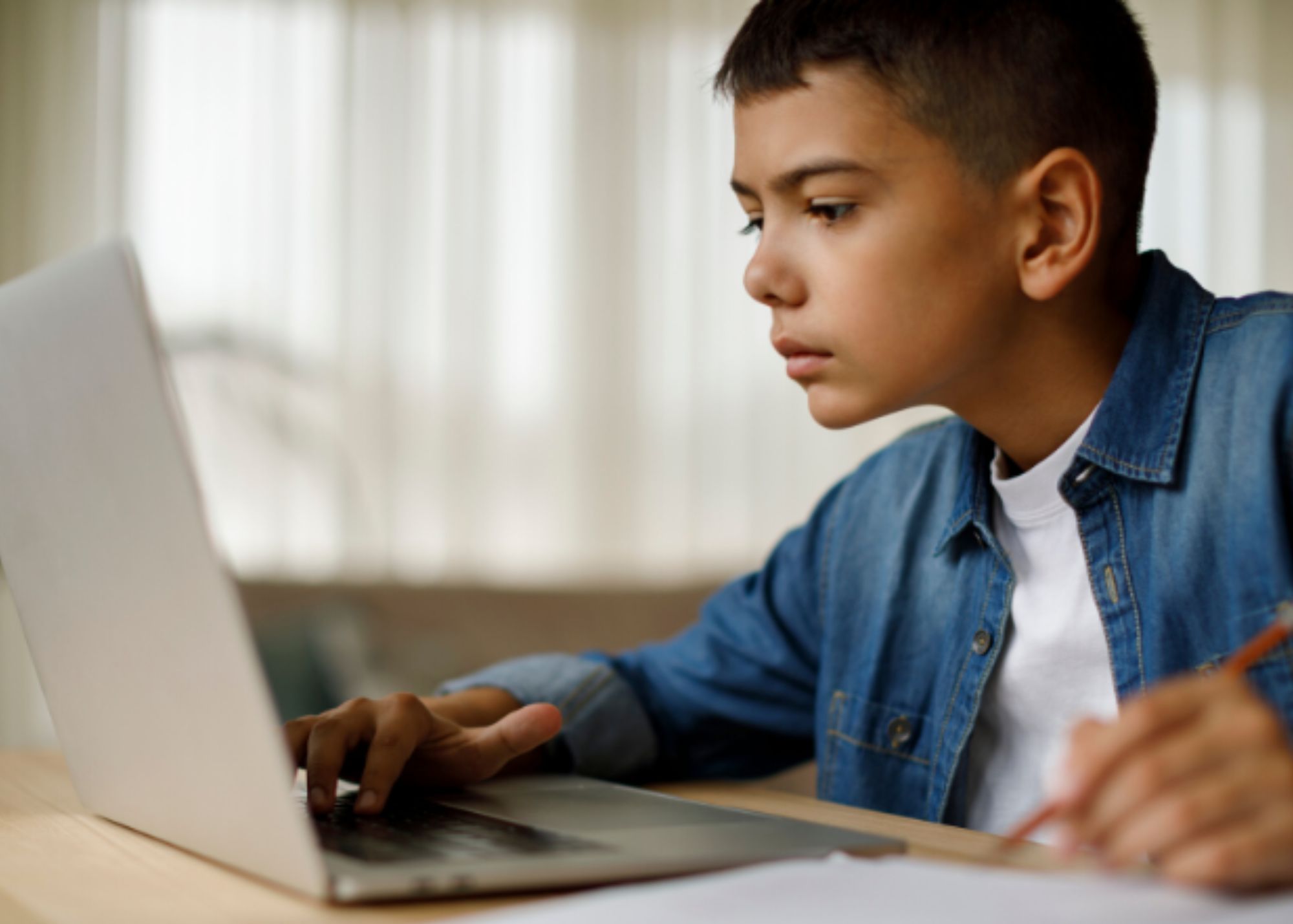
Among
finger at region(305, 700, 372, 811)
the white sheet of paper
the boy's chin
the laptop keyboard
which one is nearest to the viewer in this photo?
the white sheet of paper

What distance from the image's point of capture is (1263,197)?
11.2 feet

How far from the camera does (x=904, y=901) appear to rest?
1.34 feet

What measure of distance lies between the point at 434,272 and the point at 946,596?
2.07 meters

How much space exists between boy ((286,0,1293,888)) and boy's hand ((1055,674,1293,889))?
381 millimetres

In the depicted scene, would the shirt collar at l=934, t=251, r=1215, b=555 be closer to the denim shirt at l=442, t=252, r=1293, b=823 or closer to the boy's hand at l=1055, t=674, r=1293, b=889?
the denim shirt at l=442, t=252, r=1293, b=823

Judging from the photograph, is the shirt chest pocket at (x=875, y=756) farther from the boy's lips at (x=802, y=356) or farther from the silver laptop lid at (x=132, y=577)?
the silver laptop lid at (x=132, y=577)

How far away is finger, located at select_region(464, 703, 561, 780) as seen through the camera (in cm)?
78

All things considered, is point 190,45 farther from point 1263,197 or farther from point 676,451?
point 1263,197

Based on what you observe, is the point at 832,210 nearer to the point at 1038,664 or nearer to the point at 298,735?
the point at 1038,664

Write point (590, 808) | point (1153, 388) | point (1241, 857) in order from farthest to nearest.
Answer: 1. point (1153, 388)
2. point (590, 808)
3. point (1241, 857)

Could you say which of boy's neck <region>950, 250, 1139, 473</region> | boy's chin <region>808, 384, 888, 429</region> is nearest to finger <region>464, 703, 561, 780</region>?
boy's chin <region>808, 384, 888, 429</region>

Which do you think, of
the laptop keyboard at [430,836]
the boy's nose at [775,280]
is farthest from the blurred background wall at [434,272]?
the laptop keyboard at [430,836]

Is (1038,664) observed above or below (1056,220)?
below

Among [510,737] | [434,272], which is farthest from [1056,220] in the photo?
[434,272]
